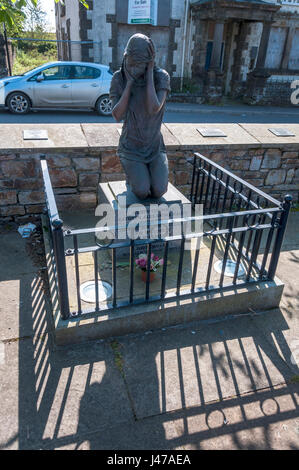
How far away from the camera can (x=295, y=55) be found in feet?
60.6

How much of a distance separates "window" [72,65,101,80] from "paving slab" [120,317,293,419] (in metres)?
10.5

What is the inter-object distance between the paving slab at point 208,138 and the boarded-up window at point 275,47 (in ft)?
49.0

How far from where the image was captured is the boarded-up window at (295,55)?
717 inches

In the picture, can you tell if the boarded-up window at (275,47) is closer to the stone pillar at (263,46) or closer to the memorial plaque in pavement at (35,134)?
the stone pillar at (263,46)

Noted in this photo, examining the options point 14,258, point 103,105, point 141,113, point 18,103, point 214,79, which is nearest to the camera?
point 141,113

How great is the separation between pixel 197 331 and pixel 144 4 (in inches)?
628

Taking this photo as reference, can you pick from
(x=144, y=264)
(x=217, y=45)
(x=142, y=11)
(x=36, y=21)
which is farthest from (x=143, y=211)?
(x=36, y=21)

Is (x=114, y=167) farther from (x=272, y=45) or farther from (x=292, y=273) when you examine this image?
(x=272, y=45)

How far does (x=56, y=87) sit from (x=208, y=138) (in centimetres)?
788

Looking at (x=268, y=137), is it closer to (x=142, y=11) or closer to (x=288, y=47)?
(x=142, y=11)

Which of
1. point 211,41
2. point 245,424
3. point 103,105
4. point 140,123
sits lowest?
point 245,424

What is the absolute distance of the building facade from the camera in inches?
609

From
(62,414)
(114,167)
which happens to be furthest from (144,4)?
(62,414)

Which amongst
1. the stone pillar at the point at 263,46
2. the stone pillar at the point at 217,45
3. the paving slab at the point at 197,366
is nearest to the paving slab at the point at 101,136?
the paving slab at the point at 197,366
